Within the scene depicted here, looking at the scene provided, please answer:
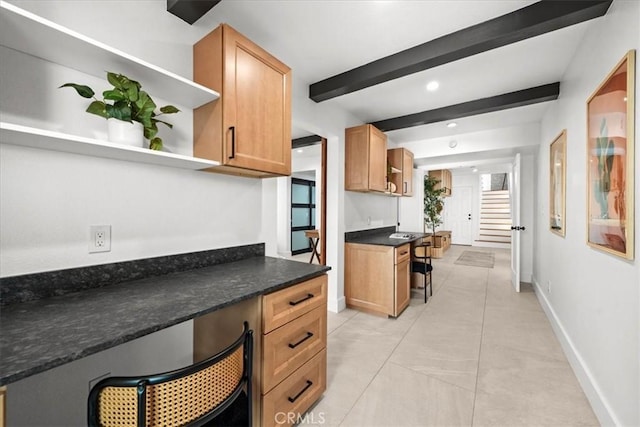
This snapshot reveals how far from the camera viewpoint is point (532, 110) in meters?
3.36

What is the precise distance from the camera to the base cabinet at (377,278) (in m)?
3.01

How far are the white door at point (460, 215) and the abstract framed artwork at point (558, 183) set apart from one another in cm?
615

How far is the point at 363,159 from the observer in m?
3.21

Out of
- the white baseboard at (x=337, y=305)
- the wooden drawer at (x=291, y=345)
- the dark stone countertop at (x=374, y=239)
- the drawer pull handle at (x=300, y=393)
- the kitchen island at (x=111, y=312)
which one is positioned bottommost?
the white baseboard at (x=337, y=305)

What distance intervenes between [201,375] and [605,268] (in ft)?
7.08

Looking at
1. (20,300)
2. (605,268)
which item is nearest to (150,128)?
(20,300)

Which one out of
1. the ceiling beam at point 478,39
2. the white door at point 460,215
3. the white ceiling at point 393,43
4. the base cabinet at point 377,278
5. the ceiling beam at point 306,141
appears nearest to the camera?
the ceiling beam at point 478,39

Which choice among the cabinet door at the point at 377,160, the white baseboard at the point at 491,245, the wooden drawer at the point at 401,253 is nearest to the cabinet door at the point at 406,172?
the cabinet door at the point at 377,160

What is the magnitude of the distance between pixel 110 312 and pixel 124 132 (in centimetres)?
75

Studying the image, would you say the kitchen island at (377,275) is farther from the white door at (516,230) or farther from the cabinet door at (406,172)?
the white door at (516,230)

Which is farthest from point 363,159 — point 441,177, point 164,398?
point 441,177

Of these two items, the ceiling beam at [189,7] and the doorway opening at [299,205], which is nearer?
the ceiling beam at [189,7]

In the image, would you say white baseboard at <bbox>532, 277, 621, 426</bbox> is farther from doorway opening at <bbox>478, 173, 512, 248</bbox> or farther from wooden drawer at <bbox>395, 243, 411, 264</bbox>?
doorway opening at <bbox>478, 173, 512, 248</bbox>

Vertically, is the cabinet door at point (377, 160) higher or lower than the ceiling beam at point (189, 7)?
lower
